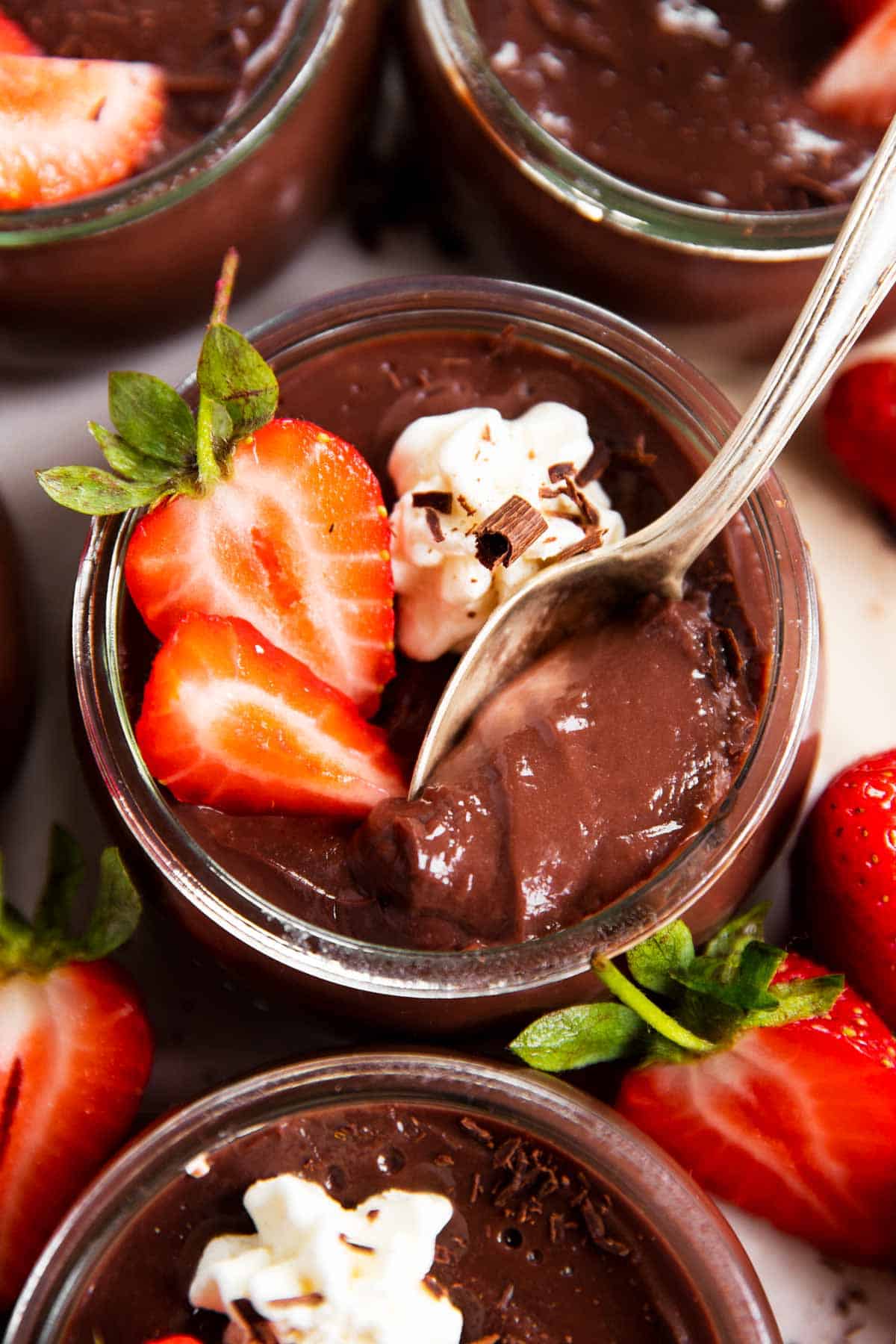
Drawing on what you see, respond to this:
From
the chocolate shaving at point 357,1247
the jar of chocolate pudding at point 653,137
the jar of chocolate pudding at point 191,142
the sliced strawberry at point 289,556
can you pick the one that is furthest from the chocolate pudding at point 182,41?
the chocolate shaving at point 357,1247

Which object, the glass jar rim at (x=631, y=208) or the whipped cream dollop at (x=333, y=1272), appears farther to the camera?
→ the glass jar rim at (x=631, y=208)

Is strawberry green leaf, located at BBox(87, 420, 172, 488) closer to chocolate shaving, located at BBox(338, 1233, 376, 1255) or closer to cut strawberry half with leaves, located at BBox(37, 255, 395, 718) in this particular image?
cut strawberry half with leaves, located at BBox(37, 255, 395, 718)

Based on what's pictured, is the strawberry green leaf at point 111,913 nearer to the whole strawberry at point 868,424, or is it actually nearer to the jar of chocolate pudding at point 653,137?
the jar of chocolate pudding at point 653,137

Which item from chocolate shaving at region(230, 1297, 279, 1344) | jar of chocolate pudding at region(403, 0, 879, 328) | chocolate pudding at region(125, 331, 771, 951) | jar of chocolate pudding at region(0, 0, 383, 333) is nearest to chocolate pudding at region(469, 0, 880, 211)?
jar of chocolate pudding at region(403, 0, 879, 328)

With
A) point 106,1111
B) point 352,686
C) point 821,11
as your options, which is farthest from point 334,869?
point 821,11

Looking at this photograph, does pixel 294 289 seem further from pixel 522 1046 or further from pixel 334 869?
pixel 522 1046

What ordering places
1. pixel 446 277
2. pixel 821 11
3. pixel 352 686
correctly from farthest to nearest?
pixel 821 11
pixel 446 277
pixel 352 686

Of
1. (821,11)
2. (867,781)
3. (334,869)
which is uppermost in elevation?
(821,11)
